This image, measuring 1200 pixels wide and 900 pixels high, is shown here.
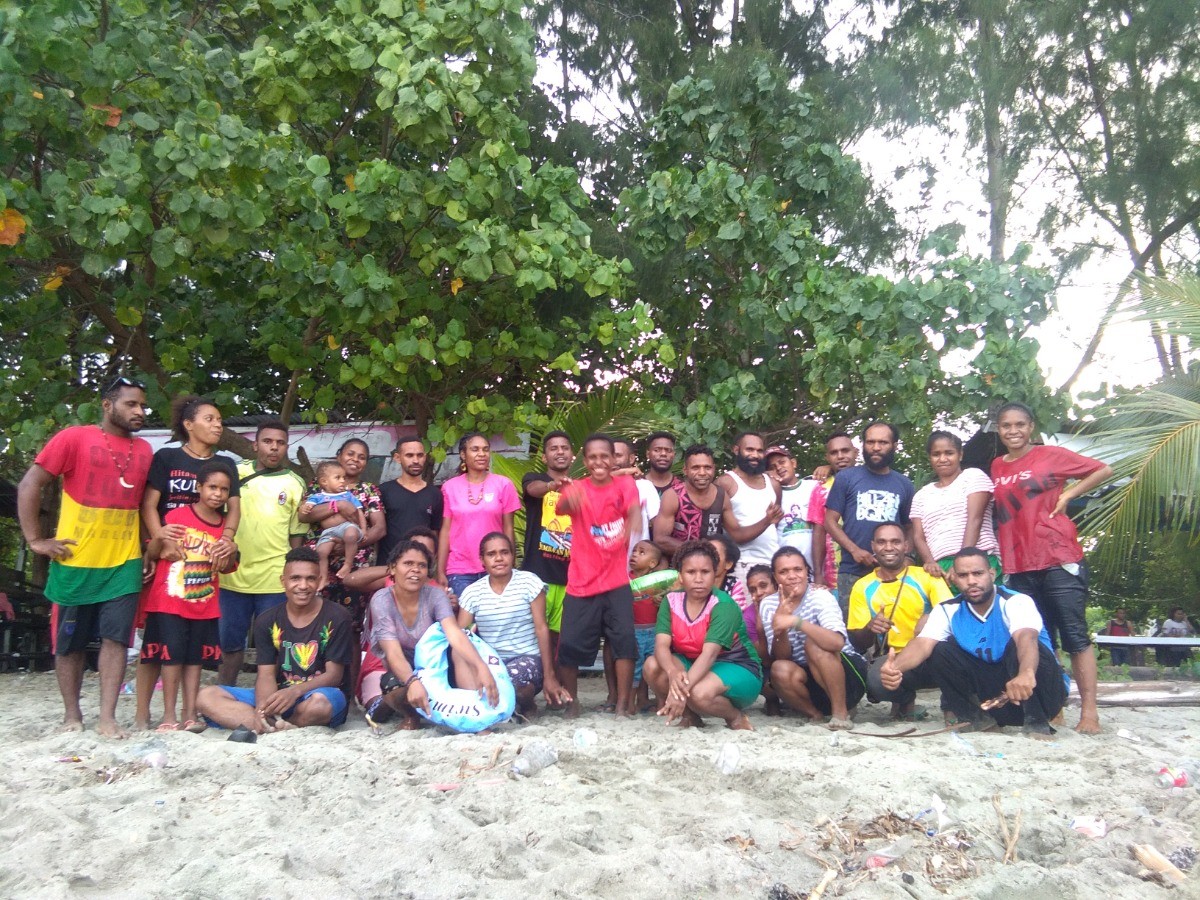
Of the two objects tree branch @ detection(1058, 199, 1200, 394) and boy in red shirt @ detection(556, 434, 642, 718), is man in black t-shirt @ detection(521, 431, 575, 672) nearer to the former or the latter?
boy in red shirt @ detection(556, 434, 642, 718)

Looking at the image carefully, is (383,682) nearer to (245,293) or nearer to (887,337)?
(245,293)

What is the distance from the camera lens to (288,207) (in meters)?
6.76

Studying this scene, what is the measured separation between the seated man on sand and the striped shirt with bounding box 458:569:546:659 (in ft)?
4.00

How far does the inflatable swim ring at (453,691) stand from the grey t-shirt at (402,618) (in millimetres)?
63

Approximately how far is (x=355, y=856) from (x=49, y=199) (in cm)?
449

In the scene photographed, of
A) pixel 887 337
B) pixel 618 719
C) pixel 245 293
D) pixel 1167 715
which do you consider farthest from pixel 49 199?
pixel 1167 715

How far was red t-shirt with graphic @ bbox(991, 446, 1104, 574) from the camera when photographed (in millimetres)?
5305

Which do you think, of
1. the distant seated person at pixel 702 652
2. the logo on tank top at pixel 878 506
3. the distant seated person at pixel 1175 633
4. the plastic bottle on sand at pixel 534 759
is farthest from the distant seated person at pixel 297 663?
the distant seated person at pixel 1175 633

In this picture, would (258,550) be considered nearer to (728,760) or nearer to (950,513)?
(728,760)

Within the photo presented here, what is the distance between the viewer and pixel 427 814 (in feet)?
12.0

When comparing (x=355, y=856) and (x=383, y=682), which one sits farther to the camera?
(x=383, y=682)

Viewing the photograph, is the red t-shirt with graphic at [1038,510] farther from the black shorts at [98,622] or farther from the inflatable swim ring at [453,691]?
the black shorts at [98,622]

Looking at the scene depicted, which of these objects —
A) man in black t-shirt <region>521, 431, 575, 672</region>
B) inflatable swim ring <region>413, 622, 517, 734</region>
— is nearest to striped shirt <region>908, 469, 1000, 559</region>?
man in black t-shirt <region>521, 431, 575, 672</region>

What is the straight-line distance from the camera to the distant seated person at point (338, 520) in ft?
18.9
